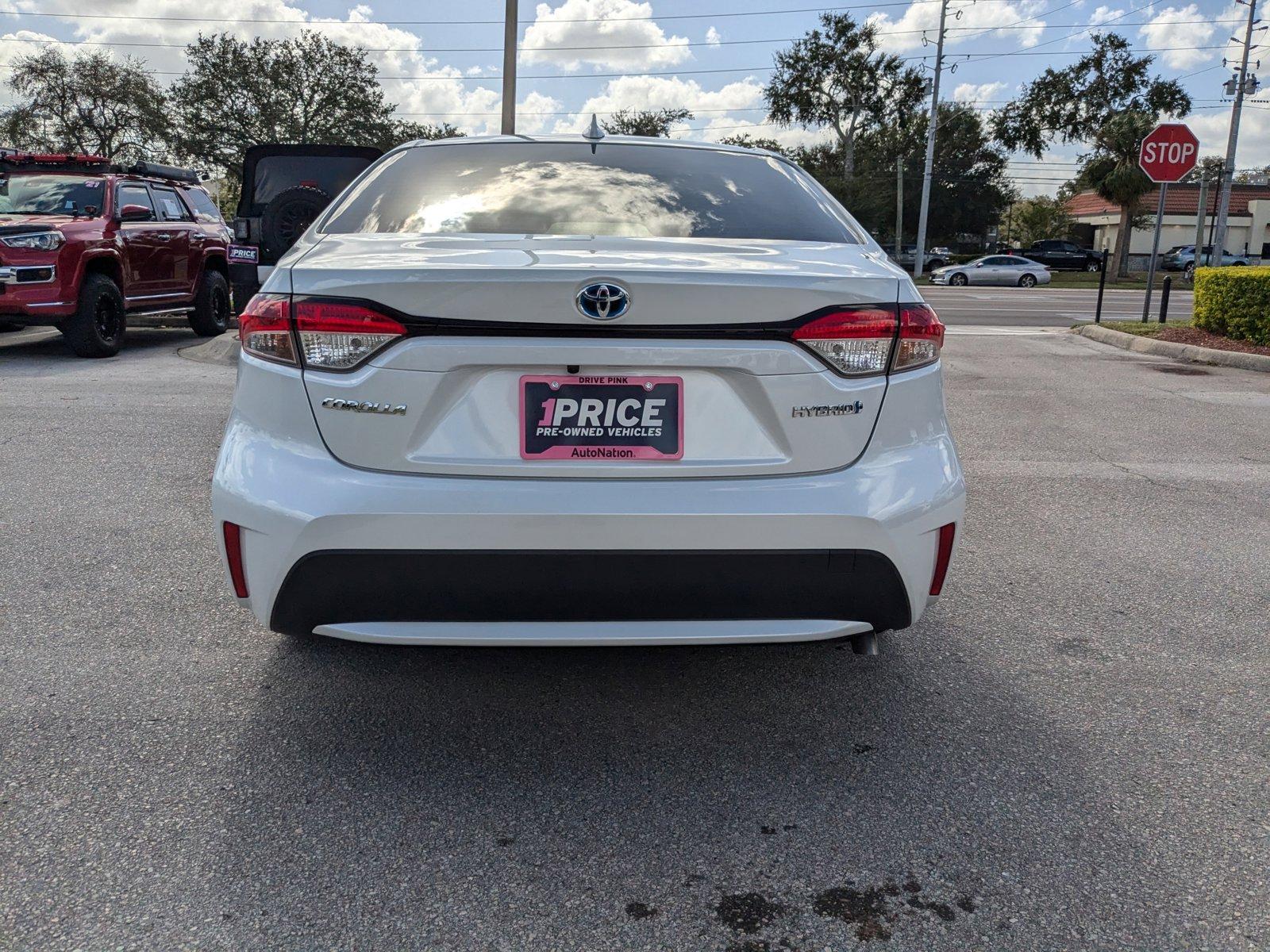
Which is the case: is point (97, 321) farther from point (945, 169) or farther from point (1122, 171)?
point (945, 169)

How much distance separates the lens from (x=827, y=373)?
8.06 ft

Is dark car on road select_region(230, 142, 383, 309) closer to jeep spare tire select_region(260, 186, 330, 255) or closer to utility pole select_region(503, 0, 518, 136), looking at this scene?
jeep spare tire select_region(260, 186, 330, 255)

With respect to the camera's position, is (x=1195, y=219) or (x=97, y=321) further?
(x=1195, y=219)

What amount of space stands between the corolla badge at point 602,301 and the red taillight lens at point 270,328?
684mm

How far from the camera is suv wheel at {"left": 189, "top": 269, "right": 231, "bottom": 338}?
40.5 feet

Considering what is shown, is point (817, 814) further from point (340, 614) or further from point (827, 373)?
point (340, 614)

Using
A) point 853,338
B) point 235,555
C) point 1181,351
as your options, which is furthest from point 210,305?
point 853,338

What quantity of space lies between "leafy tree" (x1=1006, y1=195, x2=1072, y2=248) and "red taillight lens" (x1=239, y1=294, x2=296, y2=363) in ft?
252

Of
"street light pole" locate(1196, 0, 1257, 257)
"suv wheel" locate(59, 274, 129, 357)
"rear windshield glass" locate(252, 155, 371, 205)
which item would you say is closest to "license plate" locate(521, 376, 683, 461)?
"suv wheel" locate(59, 274, 129, 357)

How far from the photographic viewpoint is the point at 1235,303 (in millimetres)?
12625

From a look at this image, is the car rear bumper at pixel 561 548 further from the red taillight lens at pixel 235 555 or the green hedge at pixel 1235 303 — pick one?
the green hedge at pixel 1235 303

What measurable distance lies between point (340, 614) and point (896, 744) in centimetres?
147

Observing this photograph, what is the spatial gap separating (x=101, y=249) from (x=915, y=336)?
32.0 ft

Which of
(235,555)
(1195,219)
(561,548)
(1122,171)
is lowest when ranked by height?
(235,555)
